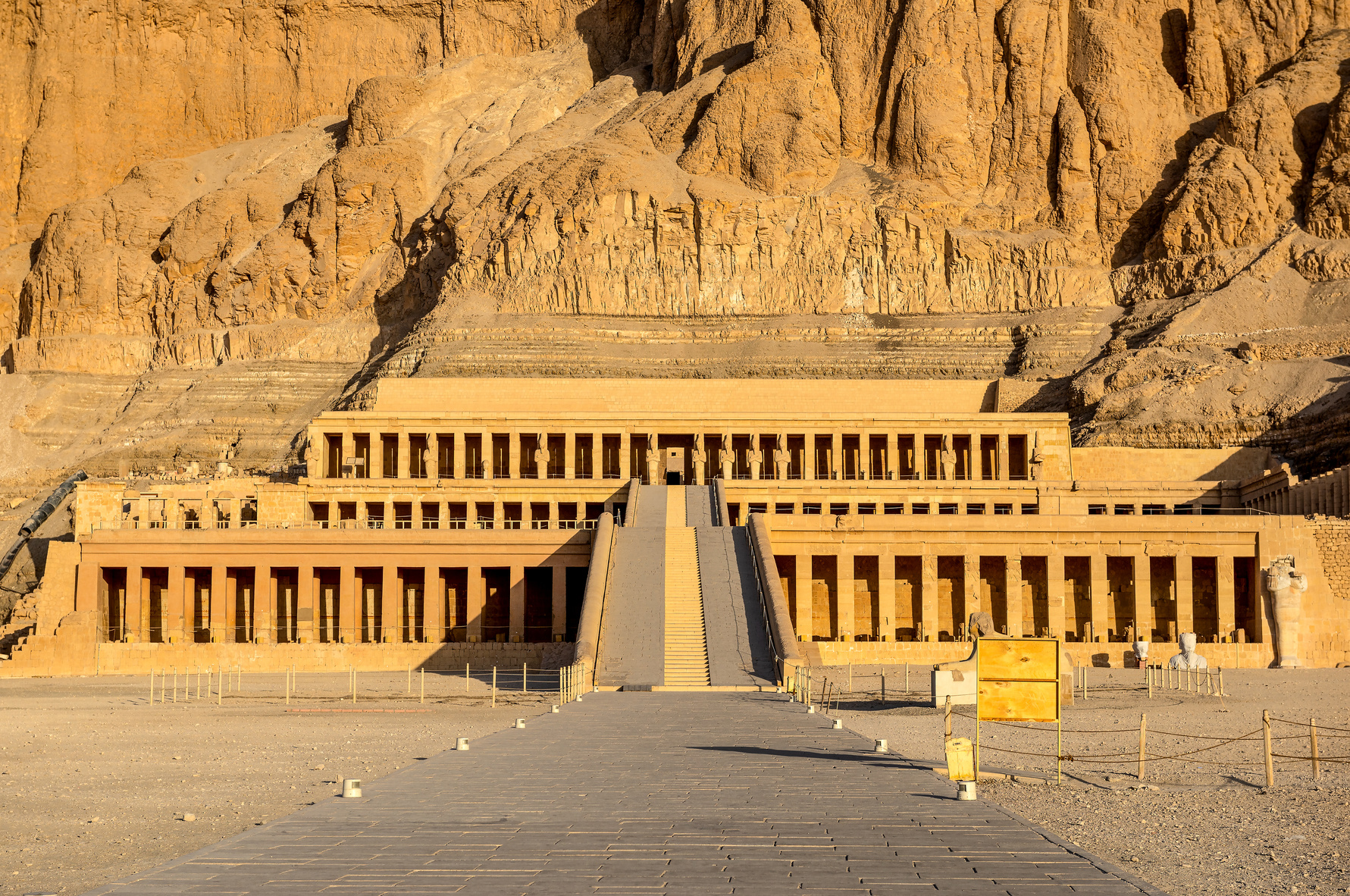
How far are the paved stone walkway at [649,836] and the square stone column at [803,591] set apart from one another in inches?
1147

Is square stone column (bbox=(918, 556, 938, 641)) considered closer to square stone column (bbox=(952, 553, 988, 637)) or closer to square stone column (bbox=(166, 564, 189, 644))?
square stone column (bbox=(952, 553, 988, 637))

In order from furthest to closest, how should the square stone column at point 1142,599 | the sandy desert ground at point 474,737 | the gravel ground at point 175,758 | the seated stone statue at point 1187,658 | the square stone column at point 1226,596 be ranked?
the square stone column at point 1142,599 → the square stone column at point 1226,596 → the seated stone statue at point 1187,658 → the gravel ground at point 175,758 → the sandy desert ground at point 474,737

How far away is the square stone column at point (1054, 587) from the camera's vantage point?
48.8 metres

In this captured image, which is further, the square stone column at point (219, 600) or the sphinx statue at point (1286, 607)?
the square stone column at point (219, 600)

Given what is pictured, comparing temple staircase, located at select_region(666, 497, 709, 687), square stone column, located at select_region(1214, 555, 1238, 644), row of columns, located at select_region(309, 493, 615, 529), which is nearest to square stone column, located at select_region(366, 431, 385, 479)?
row of columns, located at select_region(309, 493, 615, 529)

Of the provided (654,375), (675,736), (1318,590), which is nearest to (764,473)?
(654,375)

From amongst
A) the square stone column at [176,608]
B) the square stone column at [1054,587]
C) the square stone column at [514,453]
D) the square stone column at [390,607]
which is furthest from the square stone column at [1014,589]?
the square stone column at [176,608]

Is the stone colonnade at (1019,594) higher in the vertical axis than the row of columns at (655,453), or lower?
lower

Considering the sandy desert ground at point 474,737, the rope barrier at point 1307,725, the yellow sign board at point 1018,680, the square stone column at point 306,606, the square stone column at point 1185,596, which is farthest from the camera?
the square stone column at point 306,606

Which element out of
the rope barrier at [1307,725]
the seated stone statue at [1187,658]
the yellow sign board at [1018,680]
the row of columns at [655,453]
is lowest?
the seated stone statue at [1187,658]

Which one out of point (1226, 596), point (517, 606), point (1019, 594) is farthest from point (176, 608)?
point (1226, 596)

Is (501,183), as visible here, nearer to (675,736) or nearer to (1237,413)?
(1237,413)

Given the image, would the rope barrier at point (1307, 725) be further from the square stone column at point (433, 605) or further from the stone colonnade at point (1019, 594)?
the square stone column at point (433, 605)

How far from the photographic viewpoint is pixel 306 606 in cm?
5019
